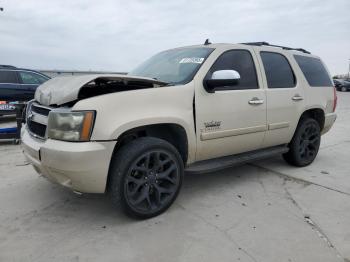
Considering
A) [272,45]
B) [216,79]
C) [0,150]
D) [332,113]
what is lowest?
[0,150]

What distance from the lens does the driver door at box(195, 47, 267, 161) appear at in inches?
132

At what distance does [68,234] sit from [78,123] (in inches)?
39.0

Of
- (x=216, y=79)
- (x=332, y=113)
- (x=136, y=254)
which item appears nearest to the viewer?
(x=136, y=254)

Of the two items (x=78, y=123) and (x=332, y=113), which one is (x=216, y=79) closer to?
(x=78, y=123)

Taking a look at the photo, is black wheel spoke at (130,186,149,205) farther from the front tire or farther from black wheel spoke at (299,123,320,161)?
black wheel spoke at (299,123,320,161)

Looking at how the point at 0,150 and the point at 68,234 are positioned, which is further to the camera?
the point at 0,150

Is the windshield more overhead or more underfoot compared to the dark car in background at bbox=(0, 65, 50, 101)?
more overhead

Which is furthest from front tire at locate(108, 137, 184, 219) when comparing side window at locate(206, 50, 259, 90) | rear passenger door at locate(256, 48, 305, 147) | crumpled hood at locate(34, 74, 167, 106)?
rear passenger door at locate(256, 48, 305, 147)

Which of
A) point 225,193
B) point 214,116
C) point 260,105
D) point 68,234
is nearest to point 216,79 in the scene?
point 214,116

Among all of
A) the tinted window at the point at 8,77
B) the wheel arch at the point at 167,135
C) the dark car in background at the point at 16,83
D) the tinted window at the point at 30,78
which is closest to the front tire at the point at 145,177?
the wheel arch at the point at 167,135

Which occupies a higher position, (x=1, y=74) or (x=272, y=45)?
(x=272, y=45)

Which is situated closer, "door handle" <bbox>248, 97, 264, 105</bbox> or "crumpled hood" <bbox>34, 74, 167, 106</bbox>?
"crumpled hood" <bbox>34, 74, 167, 106</bbox>

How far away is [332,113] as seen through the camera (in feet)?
17.0

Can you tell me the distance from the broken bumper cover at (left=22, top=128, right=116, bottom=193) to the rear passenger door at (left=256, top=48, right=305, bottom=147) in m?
2.26
